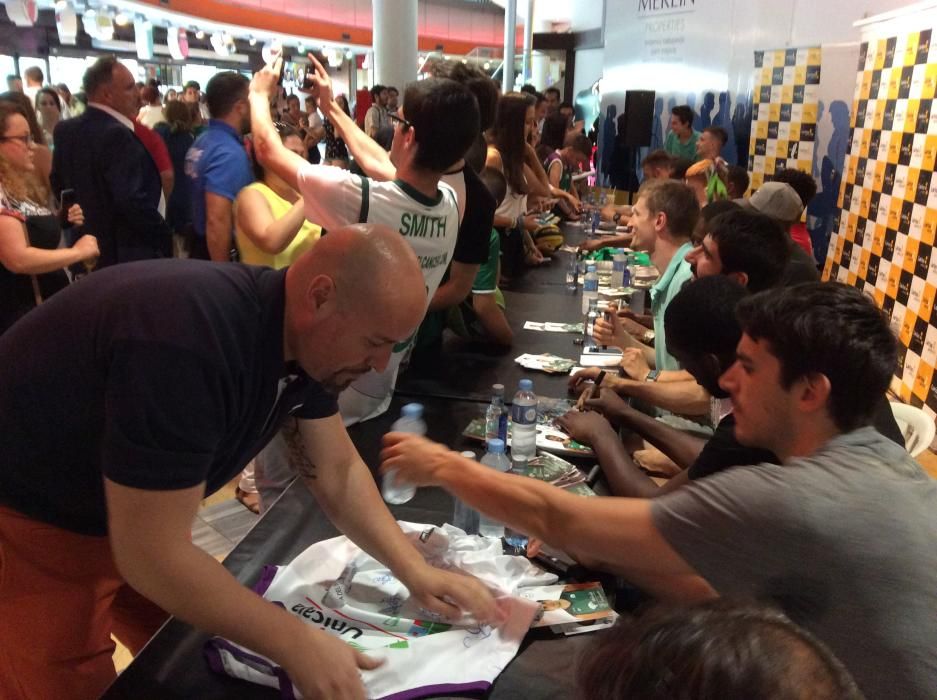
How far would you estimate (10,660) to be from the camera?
1.20 m

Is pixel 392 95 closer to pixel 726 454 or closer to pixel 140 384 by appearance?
pixel 726 454

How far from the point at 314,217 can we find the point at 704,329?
1.12 meters

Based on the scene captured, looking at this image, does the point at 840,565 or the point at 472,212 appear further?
the point at 472,212

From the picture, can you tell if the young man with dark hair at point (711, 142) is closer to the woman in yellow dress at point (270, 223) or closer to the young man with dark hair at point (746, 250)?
the young man with dark hair at point (746, 250)

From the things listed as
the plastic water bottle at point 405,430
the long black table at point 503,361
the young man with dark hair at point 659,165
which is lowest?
the long black table at point 503,361

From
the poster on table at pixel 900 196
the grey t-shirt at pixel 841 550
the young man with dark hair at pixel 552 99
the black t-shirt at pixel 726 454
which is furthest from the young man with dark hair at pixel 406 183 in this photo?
the young man with dark hair at pixel 552 99

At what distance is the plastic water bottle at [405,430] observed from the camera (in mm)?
1756

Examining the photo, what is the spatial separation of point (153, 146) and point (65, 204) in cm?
52

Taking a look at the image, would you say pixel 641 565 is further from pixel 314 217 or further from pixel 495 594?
pixel 314 217

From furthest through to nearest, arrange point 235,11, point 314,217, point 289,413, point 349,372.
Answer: point 235,11
point 314,217
point 289,413
point 349,372

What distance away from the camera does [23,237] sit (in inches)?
110

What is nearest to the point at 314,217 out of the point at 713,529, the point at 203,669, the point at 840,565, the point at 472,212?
the point at 472,212

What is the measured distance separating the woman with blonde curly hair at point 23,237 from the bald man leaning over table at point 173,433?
191 centimetres

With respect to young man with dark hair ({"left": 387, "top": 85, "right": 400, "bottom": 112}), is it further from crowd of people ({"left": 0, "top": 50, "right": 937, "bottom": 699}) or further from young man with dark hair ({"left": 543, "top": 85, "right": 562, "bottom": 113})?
crowd of people ({"left": 0, "top": 50, "right": 937, "bottom": 699})
